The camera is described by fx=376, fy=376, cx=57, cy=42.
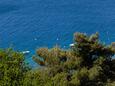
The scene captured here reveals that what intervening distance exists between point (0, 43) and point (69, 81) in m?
22.0

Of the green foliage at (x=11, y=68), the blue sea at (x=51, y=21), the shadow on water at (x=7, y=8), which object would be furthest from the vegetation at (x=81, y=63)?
the shadow on water at (x=7, y=8)

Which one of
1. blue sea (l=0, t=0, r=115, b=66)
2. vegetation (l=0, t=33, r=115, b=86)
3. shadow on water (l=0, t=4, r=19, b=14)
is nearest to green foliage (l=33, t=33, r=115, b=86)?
vegetation (l=0, t=33, r=115, b=86)

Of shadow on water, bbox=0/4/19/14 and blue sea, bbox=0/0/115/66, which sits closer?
blue sea, bbox=0/0/115/66

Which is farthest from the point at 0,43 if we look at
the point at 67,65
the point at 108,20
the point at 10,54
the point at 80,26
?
the point at 10,54

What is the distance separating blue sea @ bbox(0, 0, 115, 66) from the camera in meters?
38.2

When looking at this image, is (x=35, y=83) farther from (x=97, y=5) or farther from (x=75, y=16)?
(x=97, y=5)

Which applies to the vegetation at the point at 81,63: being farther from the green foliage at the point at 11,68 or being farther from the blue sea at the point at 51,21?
the blue sea at the point at 51,21

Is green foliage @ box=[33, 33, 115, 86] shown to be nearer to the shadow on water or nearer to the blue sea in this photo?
the blue sea

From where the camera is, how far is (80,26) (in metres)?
40.8

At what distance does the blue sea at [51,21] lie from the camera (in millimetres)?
38250

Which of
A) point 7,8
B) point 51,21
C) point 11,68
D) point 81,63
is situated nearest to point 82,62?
point 81,63

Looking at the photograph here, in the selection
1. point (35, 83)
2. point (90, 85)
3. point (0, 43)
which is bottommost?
point (0, 43)

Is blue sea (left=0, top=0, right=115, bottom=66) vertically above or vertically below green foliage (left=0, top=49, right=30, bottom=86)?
below

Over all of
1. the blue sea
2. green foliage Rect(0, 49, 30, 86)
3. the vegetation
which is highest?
green foliage Rect(0, 49, 30, 86)
